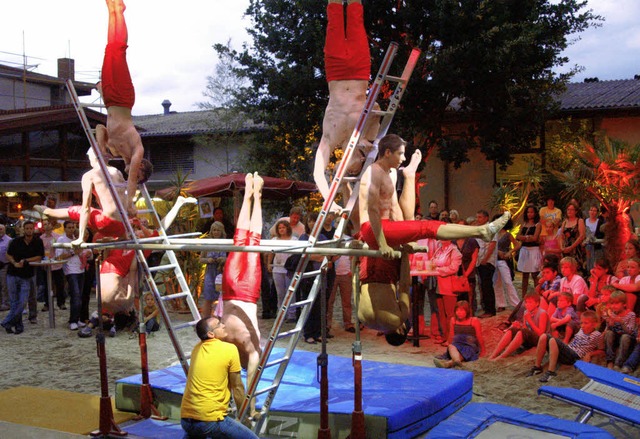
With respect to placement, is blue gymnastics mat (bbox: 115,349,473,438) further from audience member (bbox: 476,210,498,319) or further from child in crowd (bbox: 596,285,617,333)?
audience member (bbox: 476,210,498,319)

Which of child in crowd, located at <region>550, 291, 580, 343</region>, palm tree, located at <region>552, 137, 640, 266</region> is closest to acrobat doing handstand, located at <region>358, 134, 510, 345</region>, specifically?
child in crowd, located at <region>550, 291, 580, 343</region>

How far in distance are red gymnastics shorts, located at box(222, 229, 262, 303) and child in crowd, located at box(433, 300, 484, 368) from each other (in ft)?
11.9

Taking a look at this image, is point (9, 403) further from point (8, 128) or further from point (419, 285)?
point (8, 128)

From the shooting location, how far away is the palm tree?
33.4 feet

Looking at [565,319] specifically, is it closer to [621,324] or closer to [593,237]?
Answer: [621,324]

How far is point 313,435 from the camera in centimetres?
669

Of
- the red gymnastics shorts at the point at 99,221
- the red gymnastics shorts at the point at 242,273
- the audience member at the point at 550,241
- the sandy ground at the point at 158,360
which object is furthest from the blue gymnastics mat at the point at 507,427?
the audience member at the point at 550,241

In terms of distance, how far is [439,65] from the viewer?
15031mm

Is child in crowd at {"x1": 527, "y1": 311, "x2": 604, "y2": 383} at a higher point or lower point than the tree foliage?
lower

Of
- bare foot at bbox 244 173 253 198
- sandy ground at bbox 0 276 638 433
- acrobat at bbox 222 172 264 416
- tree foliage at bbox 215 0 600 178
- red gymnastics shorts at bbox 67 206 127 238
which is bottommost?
sandy ground at bbox 0 276 638 433

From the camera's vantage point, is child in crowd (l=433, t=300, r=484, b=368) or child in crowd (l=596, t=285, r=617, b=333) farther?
child in crowd (l=433, t=300, r=484, b=368)

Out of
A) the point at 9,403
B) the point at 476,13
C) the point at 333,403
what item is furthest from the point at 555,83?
the point at 9,403

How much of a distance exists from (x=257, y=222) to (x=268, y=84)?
1054cm

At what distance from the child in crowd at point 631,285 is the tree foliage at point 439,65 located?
23.7 ft
